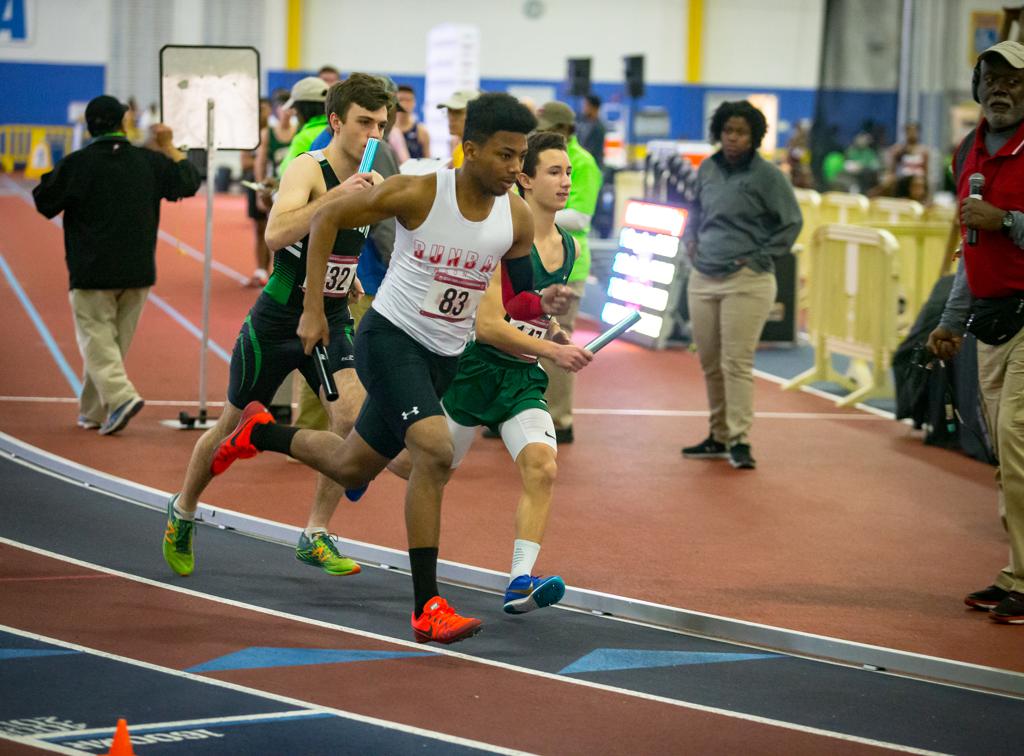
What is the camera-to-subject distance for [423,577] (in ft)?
17.6

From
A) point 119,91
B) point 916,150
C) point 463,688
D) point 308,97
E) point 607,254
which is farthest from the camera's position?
point 119,91

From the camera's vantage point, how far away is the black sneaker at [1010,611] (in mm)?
6160

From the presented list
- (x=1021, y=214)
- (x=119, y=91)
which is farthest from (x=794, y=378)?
(x=119, y=91)

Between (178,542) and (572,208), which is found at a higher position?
(572,208)

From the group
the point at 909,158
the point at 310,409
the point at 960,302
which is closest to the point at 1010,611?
the point at 960,302

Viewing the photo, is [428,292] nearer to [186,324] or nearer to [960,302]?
[960,302]

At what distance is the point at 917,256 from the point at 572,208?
232 inches

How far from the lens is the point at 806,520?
812 centimetres

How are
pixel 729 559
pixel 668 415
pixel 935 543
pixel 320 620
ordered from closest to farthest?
pixel 320 620, pixel 729 559, pixel 935 543, pixel 668 415

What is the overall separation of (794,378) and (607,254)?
8.30m

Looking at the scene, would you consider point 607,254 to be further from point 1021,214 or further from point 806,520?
point 1021,214

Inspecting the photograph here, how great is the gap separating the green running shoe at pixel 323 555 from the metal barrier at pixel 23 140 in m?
37.5

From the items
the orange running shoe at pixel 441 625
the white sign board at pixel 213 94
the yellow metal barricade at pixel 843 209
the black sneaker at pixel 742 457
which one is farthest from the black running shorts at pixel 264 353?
the yellow metal barricade at pixel 843 209

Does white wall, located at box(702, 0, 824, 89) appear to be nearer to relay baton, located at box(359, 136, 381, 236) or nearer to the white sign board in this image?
the white sign board
